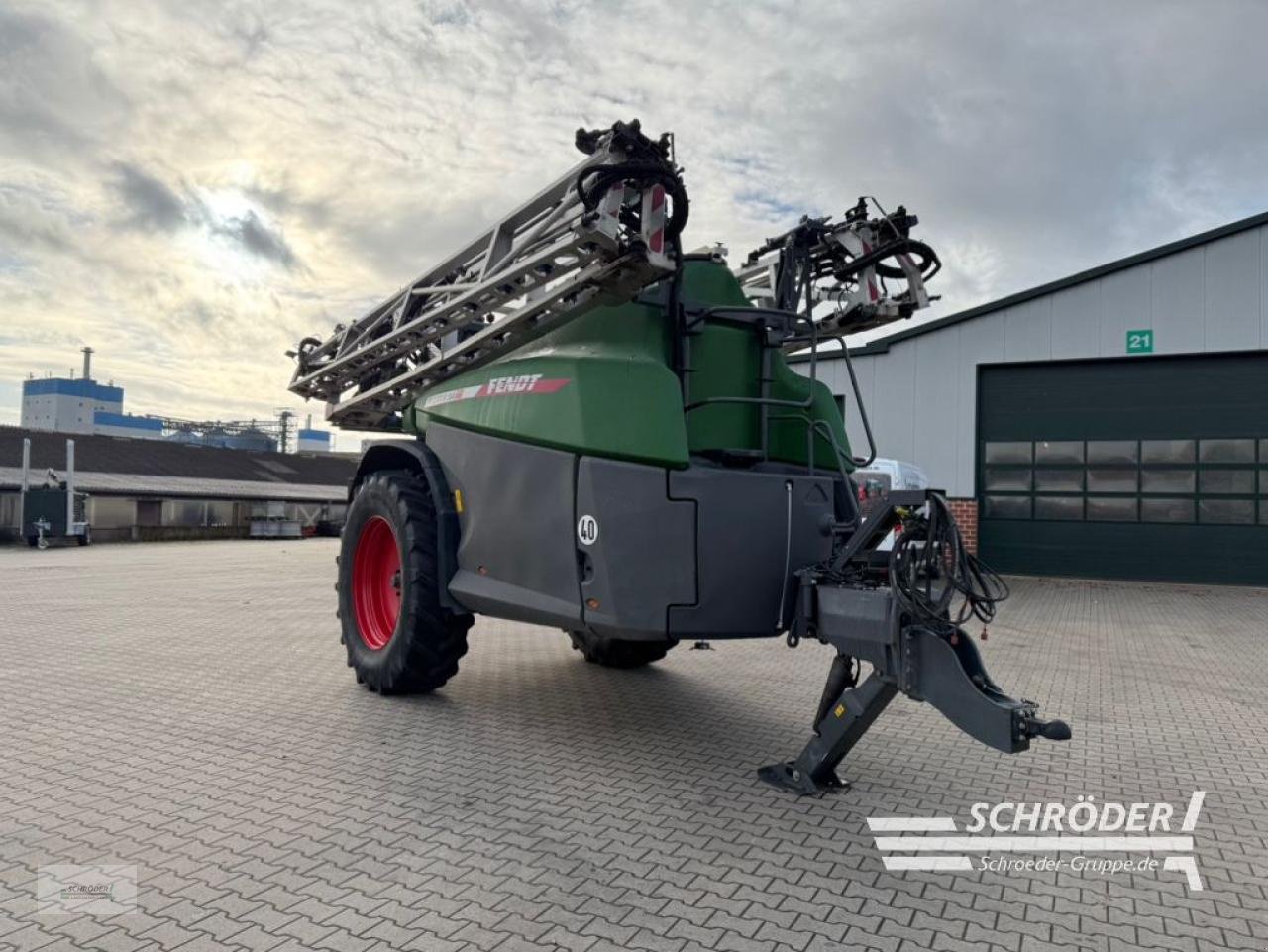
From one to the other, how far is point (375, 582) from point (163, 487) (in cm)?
2895

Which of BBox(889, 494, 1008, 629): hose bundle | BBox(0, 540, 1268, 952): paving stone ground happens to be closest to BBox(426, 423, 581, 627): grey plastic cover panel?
BBox(0, 540, 1268, 952): paving stone ground

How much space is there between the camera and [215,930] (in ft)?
9.27

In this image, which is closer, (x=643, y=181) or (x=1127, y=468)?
(x=643, y=181)

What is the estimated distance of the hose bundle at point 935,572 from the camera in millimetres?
3691

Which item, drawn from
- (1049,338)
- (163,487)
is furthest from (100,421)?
(1049,338)

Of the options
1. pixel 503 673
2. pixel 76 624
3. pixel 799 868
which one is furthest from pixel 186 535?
pixel 799 868

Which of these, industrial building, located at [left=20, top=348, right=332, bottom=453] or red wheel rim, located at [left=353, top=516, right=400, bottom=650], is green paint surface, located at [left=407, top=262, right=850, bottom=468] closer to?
red wheel rim, located at [left=353, top=516, right=400, bottom=650]

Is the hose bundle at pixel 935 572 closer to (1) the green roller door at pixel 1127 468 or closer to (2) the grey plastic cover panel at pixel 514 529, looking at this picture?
(2) the grey plastic cover panel at pixel 514 529

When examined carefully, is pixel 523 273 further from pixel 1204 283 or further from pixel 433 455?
pixel 1204 283

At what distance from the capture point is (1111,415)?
48.1ft

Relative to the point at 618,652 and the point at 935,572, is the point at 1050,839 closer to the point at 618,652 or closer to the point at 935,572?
the point at 935,572

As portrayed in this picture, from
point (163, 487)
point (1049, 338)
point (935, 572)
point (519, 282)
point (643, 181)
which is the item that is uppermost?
point (1049, 338)

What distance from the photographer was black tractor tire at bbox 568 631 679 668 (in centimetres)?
691

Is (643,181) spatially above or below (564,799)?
above
